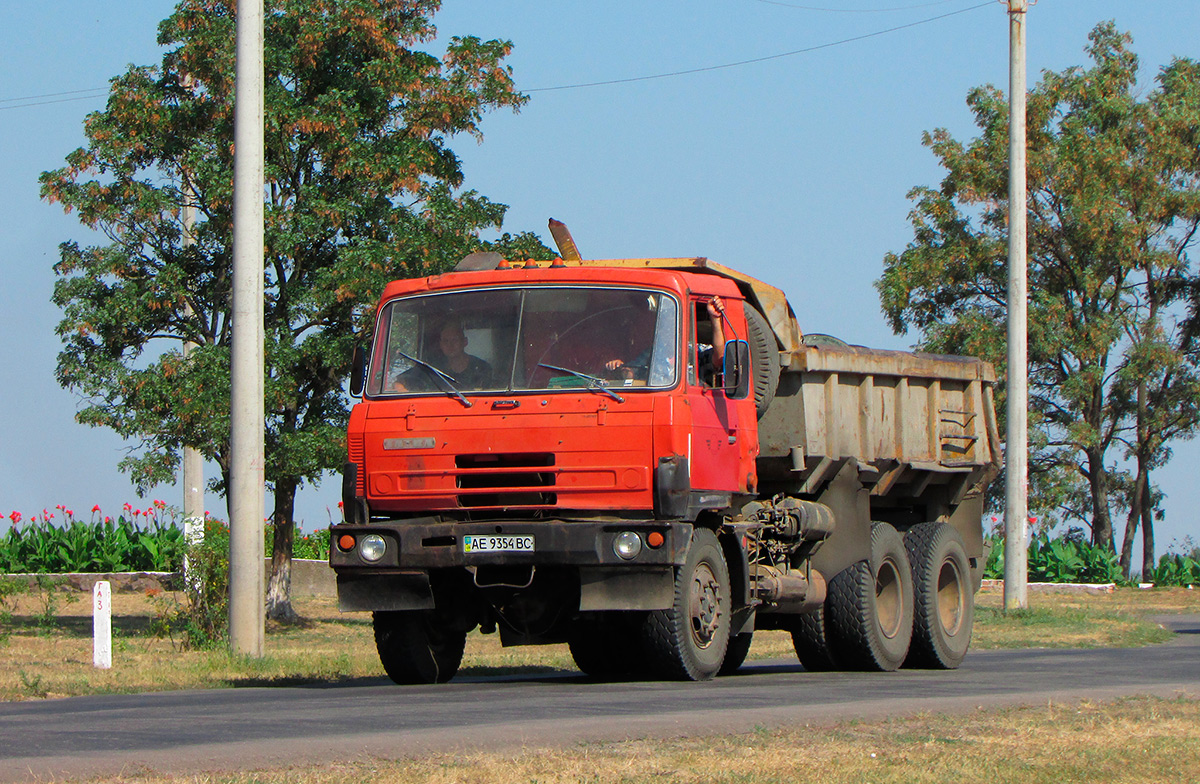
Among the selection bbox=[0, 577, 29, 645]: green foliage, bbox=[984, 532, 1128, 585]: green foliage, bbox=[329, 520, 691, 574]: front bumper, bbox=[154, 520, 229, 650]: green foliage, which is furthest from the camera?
bbox=[984, 532, 1128, 585]: green foliage

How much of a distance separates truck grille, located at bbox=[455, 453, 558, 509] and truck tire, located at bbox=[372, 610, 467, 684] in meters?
1.37

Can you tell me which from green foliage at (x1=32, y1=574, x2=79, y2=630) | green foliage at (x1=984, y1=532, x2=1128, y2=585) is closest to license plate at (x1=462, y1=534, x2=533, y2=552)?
green foliage at (x1=32, y1=574, x2=79, y2=630)

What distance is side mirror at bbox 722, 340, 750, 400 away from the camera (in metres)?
12.5

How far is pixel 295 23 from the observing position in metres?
23.1

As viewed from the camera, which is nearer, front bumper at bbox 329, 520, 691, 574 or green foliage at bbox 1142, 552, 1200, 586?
front bumper at bbox 329, 520, 691, 574

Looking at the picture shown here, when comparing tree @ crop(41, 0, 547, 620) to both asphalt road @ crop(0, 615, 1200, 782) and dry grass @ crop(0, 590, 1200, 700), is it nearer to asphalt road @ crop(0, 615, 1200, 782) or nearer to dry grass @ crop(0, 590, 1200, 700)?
dry grass @ crop(0, 590, 1200, 700)

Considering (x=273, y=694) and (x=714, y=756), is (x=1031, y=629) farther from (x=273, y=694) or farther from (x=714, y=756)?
(x=714, y=756)

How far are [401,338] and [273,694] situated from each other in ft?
8.75

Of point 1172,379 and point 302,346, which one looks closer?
point 302,346

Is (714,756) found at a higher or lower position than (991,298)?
lower

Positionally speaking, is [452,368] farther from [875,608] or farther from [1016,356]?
[1016,356]

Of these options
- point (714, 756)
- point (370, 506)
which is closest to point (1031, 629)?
point (370, 506)

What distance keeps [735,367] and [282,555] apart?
14265 mm

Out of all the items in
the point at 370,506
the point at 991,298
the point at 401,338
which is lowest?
the point at 370,506
